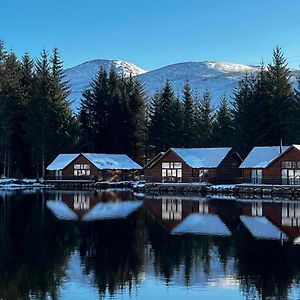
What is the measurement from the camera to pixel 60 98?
75.6 meters

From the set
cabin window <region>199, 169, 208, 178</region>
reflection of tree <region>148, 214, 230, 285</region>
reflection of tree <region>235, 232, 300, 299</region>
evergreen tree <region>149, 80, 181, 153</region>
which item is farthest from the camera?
evergreen tree <region>149, 80, 181, 153</region>

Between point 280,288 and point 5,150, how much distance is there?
208 ft

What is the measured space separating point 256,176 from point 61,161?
26.5 meters

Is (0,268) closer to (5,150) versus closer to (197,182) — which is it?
(197,182)

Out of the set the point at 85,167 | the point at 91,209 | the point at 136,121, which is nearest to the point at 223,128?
the point at 136,121

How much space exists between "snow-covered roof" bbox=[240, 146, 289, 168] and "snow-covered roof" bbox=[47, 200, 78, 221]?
73.0 feet

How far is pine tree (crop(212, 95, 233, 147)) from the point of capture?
75.8 meters

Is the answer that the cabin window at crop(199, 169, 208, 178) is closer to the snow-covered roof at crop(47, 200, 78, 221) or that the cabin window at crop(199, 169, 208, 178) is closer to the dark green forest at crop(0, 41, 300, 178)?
the dark green forest at crop(0, 41, 300, 178)

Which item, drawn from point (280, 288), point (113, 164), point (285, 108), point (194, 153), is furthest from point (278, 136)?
point (280, 288)

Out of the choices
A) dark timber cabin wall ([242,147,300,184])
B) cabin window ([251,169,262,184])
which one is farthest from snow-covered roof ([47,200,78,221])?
dark timber cabin wall ([242,147,300,184])

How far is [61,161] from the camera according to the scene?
236 ft

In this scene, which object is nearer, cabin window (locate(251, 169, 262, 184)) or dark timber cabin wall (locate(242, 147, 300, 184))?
dark timber cabin wall (locate(242, 147, 300, 184))

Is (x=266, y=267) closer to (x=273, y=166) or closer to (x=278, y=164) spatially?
(x=278, y=164)

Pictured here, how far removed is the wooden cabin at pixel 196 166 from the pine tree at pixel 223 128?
10.1 metres
